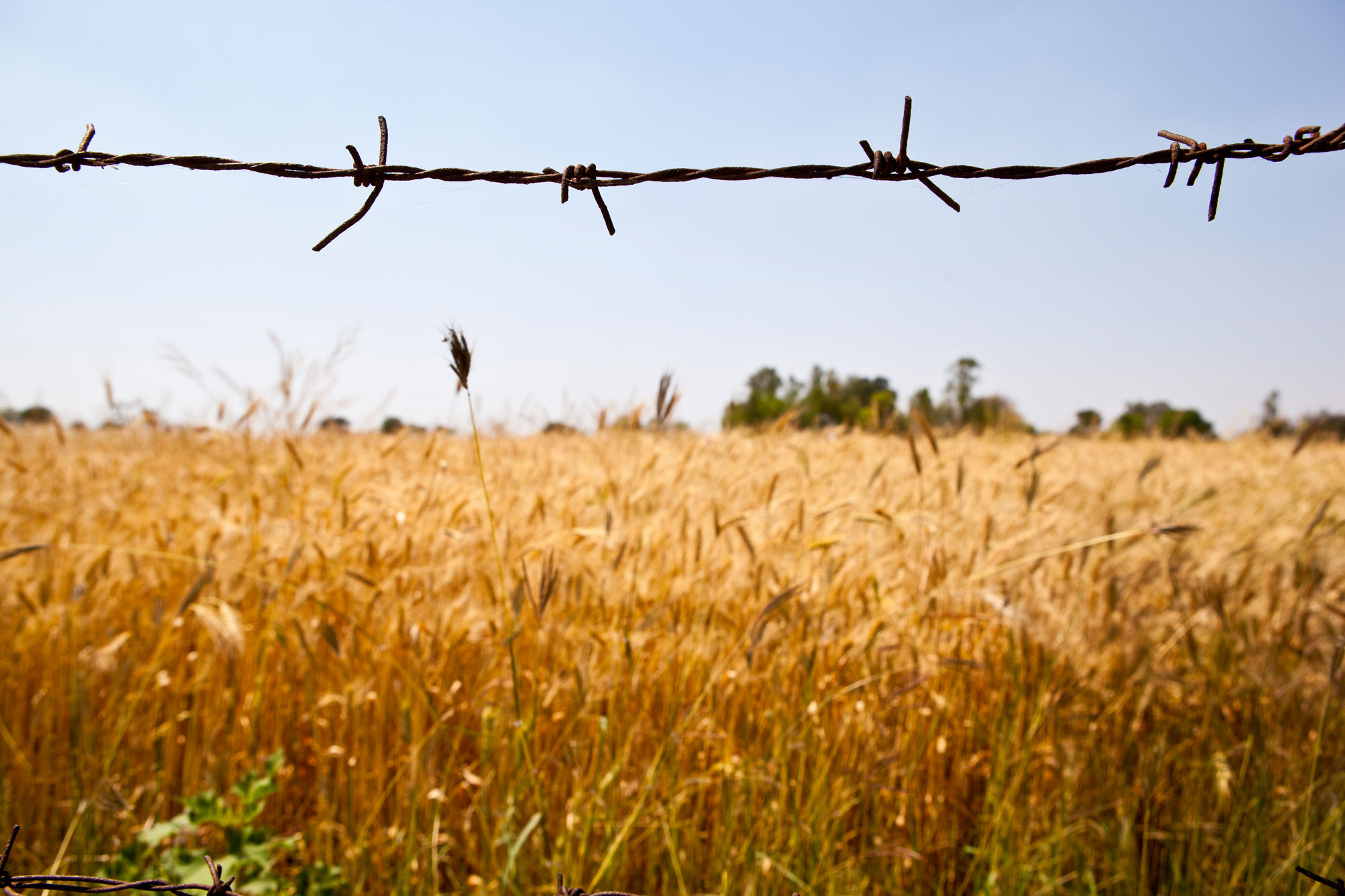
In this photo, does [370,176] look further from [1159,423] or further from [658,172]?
[1159,423]

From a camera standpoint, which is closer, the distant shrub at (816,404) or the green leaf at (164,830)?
the green leaf at (164,830)

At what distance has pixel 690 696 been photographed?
1941 mm

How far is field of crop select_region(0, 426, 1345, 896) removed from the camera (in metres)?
1.63

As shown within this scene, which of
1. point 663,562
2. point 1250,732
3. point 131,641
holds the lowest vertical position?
point 131,641

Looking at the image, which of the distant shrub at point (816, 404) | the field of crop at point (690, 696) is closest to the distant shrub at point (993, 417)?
the distant shrub at point (816, 404)

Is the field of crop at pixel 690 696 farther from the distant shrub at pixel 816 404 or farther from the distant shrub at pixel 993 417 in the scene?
the distant shrub at pixel 993 417

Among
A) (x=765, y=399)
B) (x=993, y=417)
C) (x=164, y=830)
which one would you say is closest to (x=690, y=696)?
(x=164, y=830)

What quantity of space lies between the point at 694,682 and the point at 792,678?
271 millimetres

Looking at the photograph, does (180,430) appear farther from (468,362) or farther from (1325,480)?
(1325,480)

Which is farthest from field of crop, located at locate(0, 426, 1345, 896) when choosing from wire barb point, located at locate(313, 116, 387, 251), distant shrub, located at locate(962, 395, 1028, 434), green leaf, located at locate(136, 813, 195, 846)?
distant shrub, located at locate(962, 395, 1028, 434)

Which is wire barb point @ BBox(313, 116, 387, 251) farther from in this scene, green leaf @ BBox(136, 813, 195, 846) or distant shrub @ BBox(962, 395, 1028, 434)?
distant shrub @ BBox(962, 395, 1028, 434)

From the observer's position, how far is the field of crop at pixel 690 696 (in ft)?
5.34

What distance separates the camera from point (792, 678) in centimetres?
187

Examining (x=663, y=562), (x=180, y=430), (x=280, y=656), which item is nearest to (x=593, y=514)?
(x=663, y=562)
